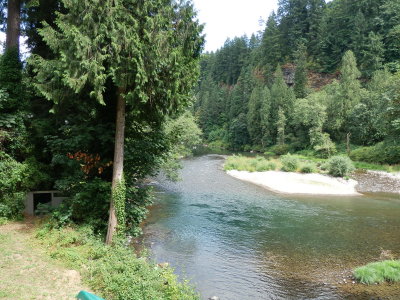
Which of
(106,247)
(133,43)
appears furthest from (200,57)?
(106,247)

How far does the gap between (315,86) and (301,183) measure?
150 ft

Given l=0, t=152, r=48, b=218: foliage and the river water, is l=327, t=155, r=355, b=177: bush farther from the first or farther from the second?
l=0, t=152, r=48, b=218: foliage

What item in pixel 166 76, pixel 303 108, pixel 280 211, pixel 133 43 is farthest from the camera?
pixel 303 108

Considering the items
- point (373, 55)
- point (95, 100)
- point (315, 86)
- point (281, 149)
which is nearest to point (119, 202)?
point (95, 100)

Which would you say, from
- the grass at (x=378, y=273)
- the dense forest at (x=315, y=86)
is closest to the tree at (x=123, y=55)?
the grass at (x=378, y=273)

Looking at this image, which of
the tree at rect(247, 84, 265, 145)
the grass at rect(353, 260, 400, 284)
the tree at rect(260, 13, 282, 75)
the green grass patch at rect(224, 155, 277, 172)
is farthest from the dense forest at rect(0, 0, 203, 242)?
the tree at rect(260, 13, 282, 75)

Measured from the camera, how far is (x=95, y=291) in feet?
23.3

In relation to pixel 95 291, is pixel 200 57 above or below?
above

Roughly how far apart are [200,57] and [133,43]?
2741mm

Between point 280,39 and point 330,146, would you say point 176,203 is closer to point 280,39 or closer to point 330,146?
point 330,146

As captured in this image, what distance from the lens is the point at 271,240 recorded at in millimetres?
14805

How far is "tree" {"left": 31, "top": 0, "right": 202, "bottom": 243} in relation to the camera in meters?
8.55

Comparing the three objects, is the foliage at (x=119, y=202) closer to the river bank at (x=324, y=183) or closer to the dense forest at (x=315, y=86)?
the river bank at (x=324, y=183)

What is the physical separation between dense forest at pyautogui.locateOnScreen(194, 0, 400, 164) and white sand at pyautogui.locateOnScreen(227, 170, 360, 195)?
9.48 metres
